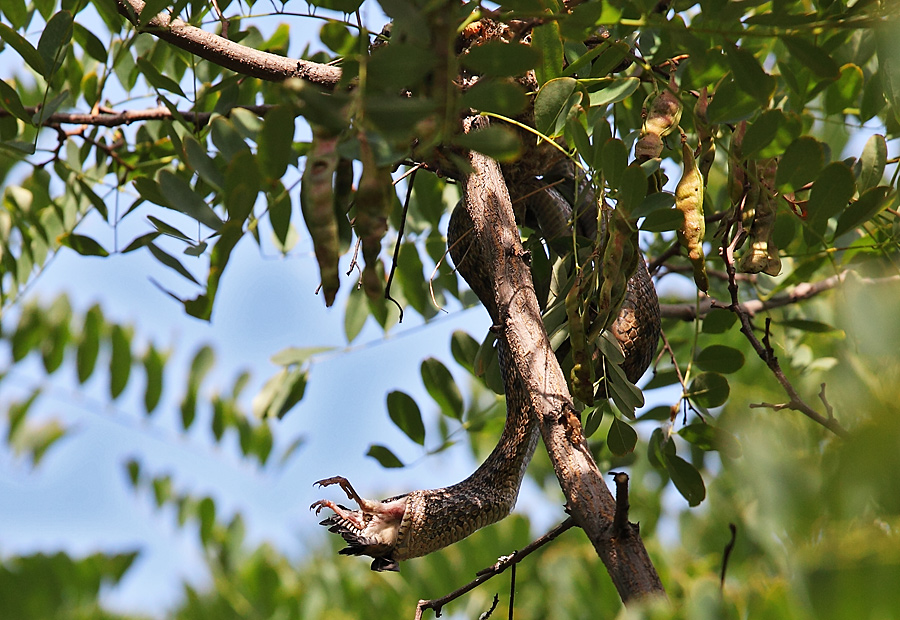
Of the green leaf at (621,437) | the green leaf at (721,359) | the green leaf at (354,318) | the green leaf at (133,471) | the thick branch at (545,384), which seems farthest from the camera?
the green leaf at (133,471)

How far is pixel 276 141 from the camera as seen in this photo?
580 mm

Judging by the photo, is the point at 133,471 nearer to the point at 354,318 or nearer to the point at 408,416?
the point at 354,318

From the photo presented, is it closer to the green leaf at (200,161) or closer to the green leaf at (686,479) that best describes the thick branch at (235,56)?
the green leaf at (200,161)

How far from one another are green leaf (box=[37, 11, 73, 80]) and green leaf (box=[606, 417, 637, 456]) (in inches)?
31.3

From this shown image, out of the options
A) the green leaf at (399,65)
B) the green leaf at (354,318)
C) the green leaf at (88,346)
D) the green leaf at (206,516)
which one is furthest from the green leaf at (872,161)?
the green leaf at (206,516)

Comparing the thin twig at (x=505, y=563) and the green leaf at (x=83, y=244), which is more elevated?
the green leaf at (x=83, y=244)

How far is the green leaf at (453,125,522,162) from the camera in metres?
0.50

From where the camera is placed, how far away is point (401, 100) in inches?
19.1

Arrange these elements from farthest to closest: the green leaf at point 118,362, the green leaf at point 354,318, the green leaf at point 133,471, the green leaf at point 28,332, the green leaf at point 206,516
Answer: the green leaf at point 206,516 → the green leaf at point 133,471 → the green leaf at point 118,362 → the green leaf at point 28,332 → the green leaf at point 354,318

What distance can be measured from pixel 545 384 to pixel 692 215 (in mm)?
223

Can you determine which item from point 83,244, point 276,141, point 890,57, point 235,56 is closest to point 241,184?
point 276,141

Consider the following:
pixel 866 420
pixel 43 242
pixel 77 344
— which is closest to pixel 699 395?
pixel 866 420

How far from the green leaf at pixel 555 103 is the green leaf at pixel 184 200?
35 cm

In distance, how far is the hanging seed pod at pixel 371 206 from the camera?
1.58 feet
